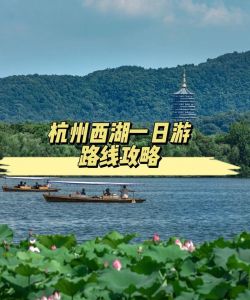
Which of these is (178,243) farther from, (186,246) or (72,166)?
(72,166)

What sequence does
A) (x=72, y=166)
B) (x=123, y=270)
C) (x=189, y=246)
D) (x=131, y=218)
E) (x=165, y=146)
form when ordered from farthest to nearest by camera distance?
(x=165, y=146) < (x=72, y=166) < (x=131, y=218) < (x=189, y=246) < (x=123, y=270)

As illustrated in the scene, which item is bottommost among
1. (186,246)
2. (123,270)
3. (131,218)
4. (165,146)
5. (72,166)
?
(131,218)

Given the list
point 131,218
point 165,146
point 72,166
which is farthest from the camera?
point 165,146

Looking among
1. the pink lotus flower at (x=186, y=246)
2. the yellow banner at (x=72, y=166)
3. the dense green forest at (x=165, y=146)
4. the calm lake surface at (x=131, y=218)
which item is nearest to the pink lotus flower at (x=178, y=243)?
the pink lotus flower at (x=186, y=246)

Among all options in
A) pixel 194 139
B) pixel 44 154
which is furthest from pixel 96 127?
pixel 194 139

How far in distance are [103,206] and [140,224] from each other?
21.6 meters

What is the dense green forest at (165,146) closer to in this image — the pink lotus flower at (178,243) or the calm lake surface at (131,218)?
the calm lake surface at (131,218)

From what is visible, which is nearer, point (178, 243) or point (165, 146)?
point (178, 243)

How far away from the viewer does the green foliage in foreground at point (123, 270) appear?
992 centimetres

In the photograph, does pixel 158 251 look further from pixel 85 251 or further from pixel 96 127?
pixel 96 127

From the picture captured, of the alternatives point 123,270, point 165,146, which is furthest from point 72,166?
point 123,270

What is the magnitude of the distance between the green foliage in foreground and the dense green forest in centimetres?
13335

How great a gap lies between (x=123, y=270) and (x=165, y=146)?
487ft

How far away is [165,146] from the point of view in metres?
159
